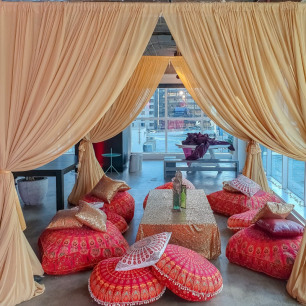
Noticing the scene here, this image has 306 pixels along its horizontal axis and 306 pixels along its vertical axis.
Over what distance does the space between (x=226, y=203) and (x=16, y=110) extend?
10.7ft

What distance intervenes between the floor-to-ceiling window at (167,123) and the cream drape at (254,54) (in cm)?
906

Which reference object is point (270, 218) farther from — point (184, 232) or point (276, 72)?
point (276, 72)

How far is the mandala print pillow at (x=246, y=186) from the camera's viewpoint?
4.62m

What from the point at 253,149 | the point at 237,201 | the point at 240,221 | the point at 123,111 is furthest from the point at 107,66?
the point at 253,149

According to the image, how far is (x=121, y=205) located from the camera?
4.42 metres

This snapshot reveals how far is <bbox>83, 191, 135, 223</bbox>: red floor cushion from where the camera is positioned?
434cm

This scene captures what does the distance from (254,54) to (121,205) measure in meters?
2.68

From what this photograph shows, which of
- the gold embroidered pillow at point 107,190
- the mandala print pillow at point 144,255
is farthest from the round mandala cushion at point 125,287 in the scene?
the gold embroidered pillow at point 107,190

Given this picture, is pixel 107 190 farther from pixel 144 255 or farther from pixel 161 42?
pixel 161 42

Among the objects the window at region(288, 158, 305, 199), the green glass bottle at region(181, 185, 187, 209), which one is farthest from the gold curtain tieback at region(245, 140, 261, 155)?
the green glass bottle at region(181, 185, 187, 209)

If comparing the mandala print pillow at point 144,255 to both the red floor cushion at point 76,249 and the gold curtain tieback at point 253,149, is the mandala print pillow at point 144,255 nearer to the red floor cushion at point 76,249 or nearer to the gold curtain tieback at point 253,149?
the red floor cushion at point 76,249

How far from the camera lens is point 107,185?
4469 mm

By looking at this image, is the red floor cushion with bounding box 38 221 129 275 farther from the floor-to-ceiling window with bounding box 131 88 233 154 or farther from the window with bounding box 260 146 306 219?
the floor-to-ceiling window with bounding box 131 88 233 154

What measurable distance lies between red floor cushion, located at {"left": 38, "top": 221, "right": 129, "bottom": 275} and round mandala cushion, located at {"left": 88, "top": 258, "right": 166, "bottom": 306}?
0.48 m
